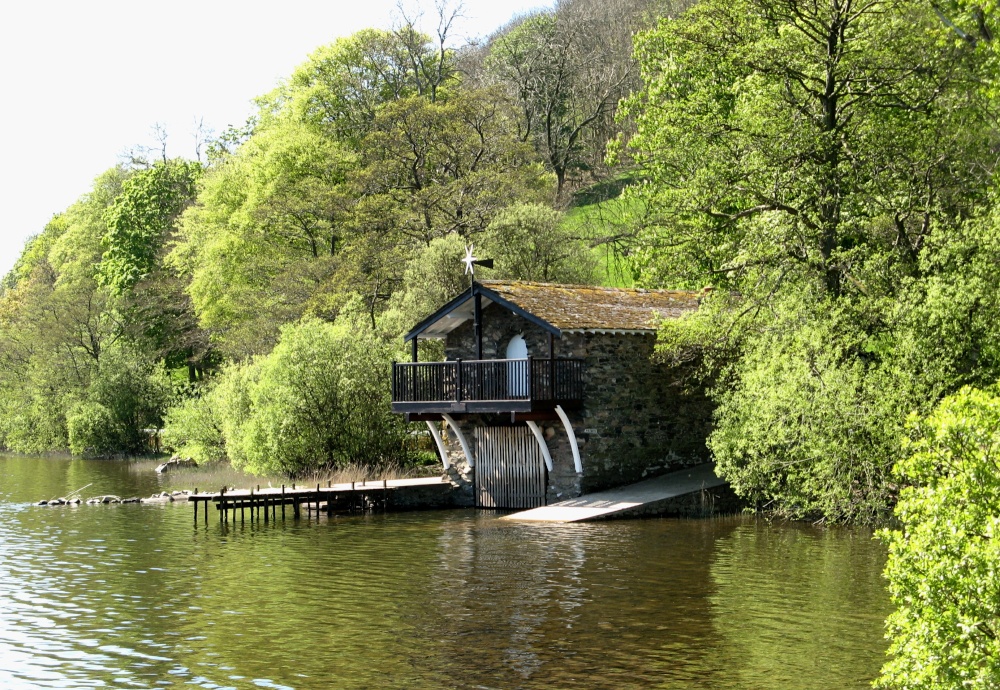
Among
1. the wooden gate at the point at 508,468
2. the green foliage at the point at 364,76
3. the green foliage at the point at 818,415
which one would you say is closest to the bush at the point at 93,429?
the green foliage at the point at 364,76

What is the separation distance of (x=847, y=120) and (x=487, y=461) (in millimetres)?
→ 12894

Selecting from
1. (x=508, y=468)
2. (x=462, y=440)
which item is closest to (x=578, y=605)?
(x=508, y=468)

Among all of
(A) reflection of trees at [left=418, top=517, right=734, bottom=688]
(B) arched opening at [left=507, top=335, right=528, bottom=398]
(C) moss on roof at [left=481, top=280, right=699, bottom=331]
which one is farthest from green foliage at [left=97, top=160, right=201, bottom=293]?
(A) reflection of trees at [left=418, top=517, right=734, bottom=688]

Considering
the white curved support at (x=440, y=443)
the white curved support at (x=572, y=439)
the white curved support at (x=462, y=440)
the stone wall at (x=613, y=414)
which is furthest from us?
the white curved support at (x=440, y=443)

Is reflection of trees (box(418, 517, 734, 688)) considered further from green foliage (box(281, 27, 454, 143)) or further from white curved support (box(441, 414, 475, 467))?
green foliage (box(281, 27, 454, 143))

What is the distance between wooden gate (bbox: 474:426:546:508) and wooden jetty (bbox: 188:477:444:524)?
1.59 m

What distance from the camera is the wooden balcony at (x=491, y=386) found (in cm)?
2764

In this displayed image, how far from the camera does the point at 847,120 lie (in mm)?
25000

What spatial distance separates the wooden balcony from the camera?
27641mm

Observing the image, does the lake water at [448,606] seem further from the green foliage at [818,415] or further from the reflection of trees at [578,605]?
the green foliage at [818,415]

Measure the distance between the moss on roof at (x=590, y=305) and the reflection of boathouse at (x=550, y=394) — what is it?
→ 0.04 m

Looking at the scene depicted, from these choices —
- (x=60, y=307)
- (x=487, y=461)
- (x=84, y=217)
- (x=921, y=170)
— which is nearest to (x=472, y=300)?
(x=487, y=461)

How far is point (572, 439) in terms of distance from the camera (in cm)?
2805

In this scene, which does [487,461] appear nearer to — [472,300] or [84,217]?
[472,300]
